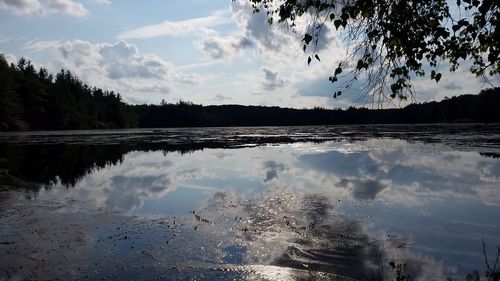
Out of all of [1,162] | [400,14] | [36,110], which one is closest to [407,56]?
[400,14]

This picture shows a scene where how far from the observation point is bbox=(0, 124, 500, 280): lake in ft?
28.3

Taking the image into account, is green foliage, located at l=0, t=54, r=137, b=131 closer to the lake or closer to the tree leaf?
the lake

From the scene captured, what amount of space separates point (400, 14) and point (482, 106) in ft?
454

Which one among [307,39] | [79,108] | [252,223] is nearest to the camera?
[307,39]

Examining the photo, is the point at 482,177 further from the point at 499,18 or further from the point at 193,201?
the point at 499,18

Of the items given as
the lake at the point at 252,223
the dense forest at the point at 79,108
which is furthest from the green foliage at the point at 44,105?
the lake at the point at 252,223

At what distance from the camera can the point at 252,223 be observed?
12.6 metres

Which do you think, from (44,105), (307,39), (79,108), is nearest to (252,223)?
(307,39)

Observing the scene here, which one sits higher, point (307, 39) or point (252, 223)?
point (307, 39)

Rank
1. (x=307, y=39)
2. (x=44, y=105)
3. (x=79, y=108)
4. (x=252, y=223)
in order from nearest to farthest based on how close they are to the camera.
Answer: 1. (x=307, y=39)
2. (x=252, y=223)
3. (x=44, y=105)
4. (x=79, y=108)

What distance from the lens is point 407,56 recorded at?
21.6 ft

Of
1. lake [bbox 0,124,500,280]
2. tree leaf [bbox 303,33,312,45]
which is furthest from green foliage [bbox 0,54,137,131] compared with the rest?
tree leaf [bbox 303,33,312,45]

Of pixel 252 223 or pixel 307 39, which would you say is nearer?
pixel 307 39

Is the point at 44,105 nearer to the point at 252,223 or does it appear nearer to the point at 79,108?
the point at 79,108
